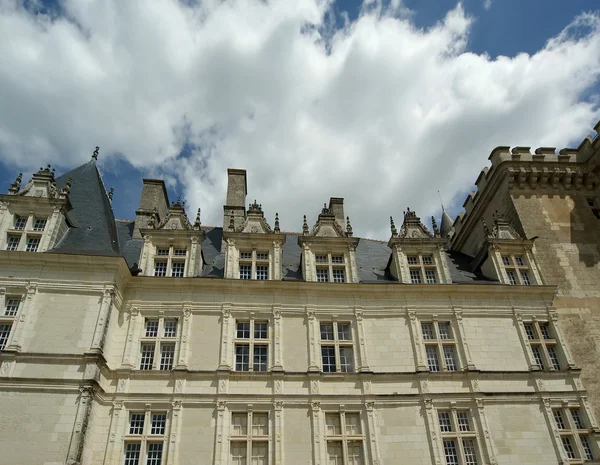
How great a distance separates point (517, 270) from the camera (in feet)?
63.8

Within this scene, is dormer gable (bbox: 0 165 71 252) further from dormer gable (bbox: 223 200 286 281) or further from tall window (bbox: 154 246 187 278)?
dormer gable (bbox: 223 200 286 281)

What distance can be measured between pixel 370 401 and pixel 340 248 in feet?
20.0

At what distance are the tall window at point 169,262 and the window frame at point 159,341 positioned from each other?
1861 millimetres

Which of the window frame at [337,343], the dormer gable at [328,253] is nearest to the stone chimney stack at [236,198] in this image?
the dormer gable at [328,253]

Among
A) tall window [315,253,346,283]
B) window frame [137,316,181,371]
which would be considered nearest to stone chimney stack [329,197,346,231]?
tall window [315,253,346,283]

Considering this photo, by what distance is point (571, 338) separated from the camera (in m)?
17.8

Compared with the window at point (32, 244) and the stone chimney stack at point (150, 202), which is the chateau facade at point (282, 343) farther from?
the stone chimney stack at point (150, 202)

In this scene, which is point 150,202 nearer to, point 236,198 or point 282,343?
point 236,198

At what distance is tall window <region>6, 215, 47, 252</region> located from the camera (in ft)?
54.4

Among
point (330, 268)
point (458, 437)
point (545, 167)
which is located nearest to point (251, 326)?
point (330, 268)

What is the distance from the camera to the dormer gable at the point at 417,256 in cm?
1884

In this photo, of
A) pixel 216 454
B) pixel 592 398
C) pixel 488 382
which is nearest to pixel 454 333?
pixel 488 382

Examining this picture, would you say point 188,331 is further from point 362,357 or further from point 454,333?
point 454,333

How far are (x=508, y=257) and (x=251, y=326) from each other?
11.3 metres
